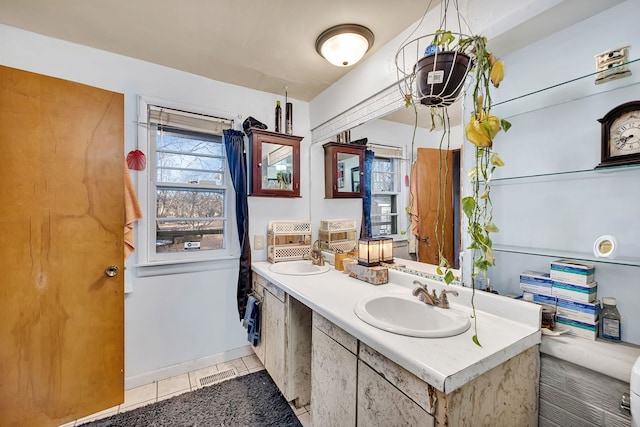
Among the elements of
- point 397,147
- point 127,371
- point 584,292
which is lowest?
point 127,371

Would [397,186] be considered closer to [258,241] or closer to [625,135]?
[625,135]

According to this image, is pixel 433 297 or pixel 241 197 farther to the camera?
pixel 241 197

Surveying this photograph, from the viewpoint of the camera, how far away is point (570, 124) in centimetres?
102

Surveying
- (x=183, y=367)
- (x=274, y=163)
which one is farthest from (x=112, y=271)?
(x=274, y=163)

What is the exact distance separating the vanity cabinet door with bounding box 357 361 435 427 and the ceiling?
5.72ft

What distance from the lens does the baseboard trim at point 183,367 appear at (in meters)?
1.91

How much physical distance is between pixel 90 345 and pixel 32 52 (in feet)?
6.22

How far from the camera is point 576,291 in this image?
3.13 ft

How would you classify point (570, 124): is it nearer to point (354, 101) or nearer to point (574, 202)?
point (574, 202)

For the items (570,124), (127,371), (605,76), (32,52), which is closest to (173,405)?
(127,371)

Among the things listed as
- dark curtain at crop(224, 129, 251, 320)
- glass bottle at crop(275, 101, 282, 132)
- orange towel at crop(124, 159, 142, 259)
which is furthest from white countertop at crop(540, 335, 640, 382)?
orange towel at crop(124, 159, 142, 259)

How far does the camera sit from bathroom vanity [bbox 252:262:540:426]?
0.78 meters

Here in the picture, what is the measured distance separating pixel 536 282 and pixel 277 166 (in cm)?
194

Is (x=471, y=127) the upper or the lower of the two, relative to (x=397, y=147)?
lower
